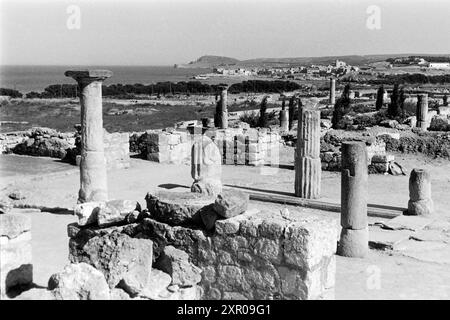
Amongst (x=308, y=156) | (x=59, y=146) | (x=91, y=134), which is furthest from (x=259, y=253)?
(x=59, y=146)

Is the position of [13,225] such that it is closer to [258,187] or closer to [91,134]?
[91,134]

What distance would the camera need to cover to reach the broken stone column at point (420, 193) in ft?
44.8

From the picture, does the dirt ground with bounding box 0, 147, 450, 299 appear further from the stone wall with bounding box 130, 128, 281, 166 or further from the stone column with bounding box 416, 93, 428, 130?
the stone column with bounding box 416, 93, 428, 130

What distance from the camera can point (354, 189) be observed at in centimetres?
1061

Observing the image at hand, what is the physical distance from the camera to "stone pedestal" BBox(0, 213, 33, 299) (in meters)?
5.77

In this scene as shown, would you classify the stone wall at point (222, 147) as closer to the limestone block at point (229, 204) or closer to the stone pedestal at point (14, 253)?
the limestone block at point (229, 204)

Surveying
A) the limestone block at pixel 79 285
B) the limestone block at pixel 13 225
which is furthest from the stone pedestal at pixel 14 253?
the limestone block at pixel 79 285

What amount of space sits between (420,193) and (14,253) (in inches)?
397

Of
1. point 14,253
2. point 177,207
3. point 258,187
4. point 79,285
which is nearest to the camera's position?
point 79,285

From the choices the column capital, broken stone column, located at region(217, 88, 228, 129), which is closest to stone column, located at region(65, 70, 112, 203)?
the column capital

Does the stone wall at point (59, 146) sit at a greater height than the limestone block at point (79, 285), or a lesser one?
lesser

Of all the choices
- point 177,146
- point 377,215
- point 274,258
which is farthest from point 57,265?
point 177,146

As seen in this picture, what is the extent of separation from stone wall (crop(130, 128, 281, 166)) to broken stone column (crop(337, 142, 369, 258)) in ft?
32.1

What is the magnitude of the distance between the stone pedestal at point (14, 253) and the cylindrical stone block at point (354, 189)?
6.15 metres
